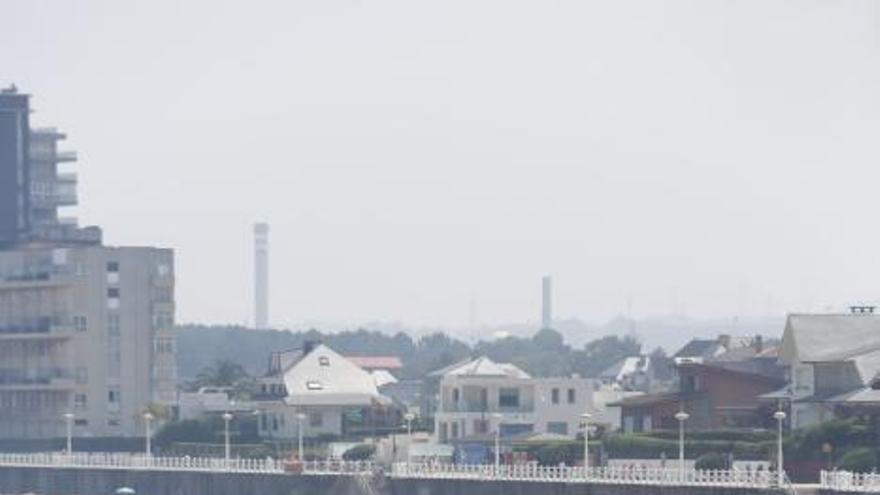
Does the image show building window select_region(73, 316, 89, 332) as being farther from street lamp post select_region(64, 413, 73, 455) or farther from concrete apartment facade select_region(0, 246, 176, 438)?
street lamp post select_region(64, 413, 73, 455)

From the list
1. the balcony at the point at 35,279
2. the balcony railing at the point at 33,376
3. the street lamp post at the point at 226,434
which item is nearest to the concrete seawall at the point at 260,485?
the street lamp post at the point at 226,434

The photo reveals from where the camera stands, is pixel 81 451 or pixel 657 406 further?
pixel 81 451

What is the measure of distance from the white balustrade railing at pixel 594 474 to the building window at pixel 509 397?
2507 centimetres

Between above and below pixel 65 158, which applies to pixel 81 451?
below

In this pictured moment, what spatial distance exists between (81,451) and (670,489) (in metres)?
55.2

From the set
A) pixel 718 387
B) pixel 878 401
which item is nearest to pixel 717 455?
pixel 878 401

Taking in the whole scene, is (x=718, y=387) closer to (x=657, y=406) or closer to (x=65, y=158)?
(x=657, y=406)

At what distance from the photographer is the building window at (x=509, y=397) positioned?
508ft

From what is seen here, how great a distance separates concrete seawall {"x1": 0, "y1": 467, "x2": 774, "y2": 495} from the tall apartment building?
46.7 ft

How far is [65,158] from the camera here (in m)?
181

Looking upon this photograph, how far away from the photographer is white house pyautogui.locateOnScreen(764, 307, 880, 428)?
11888 centimetres

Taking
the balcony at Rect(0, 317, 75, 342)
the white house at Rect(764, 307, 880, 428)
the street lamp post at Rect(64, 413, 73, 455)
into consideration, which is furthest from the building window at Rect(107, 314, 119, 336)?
the white house at Rect(764, 307, 880, 428)

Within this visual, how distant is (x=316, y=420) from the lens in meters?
159

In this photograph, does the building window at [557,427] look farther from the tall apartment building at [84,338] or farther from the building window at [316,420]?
the tall apartment building at [84,338]
